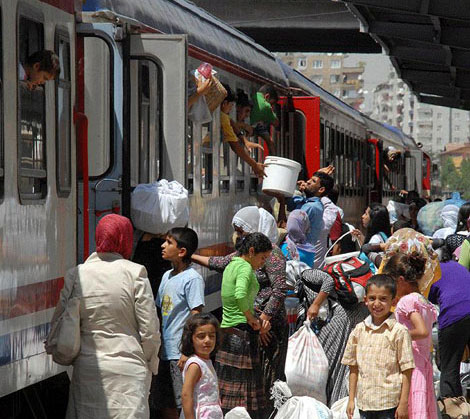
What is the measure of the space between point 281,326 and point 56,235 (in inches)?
123

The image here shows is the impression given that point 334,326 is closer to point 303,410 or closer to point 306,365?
point 306,365

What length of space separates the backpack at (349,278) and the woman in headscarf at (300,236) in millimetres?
1519

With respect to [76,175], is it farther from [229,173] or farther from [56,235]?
[229,173]

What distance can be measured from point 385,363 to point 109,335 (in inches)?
79.9

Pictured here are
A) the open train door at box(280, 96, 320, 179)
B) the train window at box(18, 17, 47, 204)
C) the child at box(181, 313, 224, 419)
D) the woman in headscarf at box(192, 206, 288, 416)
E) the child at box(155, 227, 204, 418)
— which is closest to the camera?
the train window at box(18, 17, 47, 204)

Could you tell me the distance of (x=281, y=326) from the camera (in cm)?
1010

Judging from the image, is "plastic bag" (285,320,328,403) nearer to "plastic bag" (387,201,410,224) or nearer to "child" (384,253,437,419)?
"child" (384,253,437,419)

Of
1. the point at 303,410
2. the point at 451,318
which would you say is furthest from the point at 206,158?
the point at 303,410

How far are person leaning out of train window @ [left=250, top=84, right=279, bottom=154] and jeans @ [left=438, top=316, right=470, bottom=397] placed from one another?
3.96 m

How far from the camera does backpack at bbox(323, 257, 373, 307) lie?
10.4m

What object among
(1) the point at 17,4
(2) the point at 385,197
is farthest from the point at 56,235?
(2) the point at 385,197

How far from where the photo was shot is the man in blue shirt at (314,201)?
42.0ft

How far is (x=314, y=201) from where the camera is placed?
12.9 m

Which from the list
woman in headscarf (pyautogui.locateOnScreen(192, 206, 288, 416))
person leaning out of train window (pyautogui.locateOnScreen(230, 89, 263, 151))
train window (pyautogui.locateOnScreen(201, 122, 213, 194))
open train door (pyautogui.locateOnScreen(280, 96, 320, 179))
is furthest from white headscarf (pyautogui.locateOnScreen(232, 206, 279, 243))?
open train door (pyautogui.locateOnScreen(280, 96, 320, 179))
